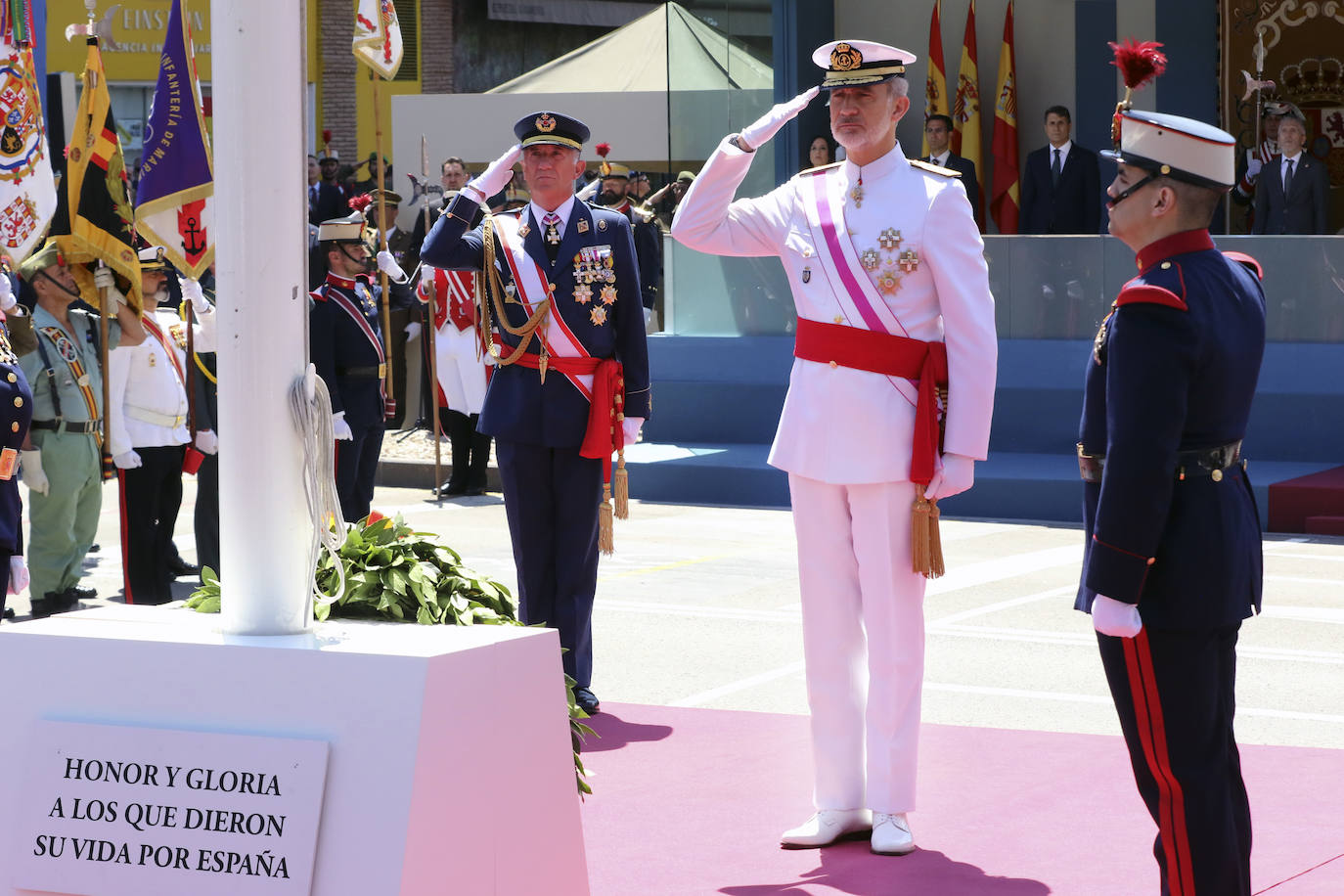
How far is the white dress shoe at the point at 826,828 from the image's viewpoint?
16.6ft

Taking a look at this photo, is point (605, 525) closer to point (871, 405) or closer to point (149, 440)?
point (871, 405)

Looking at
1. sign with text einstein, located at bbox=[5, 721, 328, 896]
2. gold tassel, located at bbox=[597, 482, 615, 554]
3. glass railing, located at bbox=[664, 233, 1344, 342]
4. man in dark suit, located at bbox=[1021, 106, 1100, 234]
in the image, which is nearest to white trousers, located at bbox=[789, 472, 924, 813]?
gold tassel, located at bbox=[597, 482, 615, 554]

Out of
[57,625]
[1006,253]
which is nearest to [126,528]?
[57,625]

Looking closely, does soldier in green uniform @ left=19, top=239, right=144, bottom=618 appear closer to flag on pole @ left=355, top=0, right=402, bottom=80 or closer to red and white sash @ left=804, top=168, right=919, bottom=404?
flag on pole @ left=355, top=0, right=402, bottom=80

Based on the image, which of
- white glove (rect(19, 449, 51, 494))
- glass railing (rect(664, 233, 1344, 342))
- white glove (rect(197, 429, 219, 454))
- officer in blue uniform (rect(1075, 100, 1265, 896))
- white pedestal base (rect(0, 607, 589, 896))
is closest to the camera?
white pedestal base (rect(0, 607, 589, 896))

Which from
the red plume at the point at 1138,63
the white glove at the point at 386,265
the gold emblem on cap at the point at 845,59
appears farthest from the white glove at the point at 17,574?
the white glove at the point at 386,265

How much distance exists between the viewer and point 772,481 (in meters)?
13.2

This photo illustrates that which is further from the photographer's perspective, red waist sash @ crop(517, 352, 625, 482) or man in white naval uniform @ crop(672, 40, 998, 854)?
red waist sash @ crop(517, 352, 625, 482)

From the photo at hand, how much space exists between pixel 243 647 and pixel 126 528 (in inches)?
248

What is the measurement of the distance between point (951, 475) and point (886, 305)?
481 mm

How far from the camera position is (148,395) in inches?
373

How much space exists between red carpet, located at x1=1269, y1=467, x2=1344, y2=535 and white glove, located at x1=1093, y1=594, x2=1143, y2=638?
821 cm

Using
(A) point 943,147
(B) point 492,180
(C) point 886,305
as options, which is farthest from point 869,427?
(A) point 943,147

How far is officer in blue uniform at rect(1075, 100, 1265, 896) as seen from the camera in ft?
12.5
